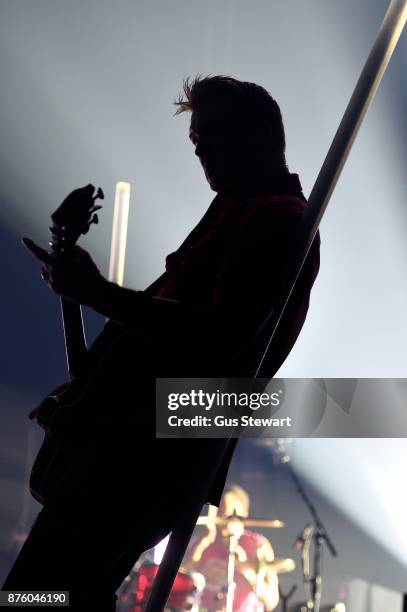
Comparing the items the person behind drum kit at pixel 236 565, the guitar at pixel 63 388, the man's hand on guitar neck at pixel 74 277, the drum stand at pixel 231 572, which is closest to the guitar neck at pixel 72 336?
the guitar at pixel 63 388

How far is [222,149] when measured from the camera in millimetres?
897

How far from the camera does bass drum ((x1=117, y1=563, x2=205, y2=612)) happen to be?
16.2 feet

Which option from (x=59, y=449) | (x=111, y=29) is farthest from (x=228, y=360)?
(x=111, y=29)

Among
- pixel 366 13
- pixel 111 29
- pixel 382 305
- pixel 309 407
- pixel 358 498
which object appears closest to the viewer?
pixel 309 407

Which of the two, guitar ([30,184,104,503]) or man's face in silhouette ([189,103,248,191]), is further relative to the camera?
man's face in silhouette ([189,103,248,191])

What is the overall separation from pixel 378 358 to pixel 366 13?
8.32 ft

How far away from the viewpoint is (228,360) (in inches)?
30.6

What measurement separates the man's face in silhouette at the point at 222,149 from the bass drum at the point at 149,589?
178 inches

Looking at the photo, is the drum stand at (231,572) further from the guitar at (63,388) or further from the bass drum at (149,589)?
the guitar at (63,388)

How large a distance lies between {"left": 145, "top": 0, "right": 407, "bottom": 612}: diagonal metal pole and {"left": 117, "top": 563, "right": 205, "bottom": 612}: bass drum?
4509mm

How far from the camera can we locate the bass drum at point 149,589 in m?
4.93

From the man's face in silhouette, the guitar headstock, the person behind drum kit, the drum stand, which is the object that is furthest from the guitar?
the person behind drum kit

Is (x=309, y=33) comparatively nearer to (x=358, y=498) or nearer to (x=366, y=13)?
(x=366, y=13)

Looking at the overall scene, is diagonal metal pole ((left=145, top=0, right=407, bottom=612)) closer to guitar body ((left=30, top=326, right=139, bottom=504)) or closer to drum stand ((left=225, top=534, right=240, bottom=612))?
guitar body ((left=30, top=326, right=139, bottom=504))
